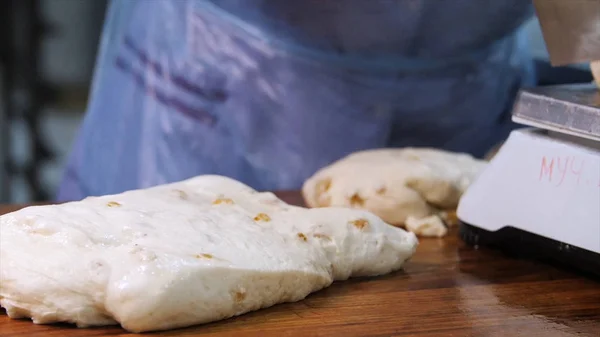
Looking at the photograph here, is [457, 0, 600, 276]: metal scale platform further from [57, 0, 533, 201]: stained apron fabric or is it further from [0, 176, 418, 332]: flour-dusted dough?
[57, 0, 533, 201]: stained apron fabric

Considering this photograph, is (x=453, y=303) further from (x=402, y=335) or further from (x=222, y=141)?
(x=222, y=141)

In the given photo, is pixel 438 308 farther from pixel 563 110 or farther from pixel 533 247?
pixel 563 110

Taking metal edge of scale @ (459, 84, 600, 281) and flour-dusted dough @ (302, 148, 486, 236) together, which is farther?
flour-dusted dough @ (302, 148, 486, 236)

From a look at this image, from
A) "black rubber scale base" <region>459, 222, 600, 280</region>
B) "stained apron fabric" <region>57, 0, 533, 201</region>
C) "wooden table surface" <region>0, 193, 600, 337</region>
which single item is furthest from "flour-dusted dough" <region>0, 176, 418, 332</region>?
"stained apron fabric" <region>57, 0, 533, 201</region>

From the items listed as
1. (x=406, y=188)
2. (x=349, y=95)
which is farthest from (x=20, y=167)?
(x=406, y=188)

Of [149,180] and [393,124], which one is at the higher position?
[393,124]

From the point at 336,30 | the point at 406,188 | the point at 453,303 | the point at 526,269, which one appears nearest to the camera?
the point at 453,303
